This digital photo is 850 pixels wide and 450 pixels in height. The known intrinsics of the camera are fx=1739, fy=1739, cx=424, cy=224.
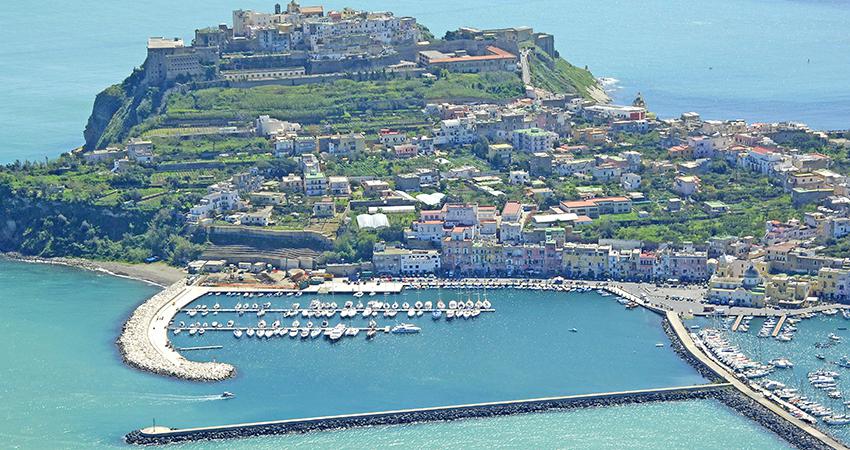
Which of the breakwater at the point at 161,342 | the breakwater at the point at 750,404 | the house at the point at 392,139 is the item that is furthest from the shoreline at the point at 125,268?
the breakwater at the point at 750,404

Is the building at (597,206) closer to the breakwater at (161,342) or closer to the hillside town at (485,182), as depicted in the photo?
the hillside town at (485,182)

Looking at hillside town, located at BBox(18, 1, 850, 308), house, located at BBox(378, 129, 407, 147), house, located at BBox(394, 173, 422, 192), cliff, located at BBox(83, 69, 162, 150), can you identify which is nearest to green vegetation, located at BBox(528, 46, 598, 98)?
hillside town, located at BBox(18, 1, 850, 308)

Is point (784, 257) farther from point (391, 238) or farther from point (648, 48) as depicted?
point (648, 48)

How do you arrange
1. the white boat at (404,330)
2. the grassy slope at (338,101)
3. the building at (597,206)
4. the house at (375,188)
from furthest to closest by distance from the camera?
1. the grassy slope at (338,101)
2. the house at (375,188)
3. the building at (597,206)
4. the white boat at (404,330)

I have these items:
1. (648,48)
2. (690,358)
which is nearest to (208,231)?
(690,358)

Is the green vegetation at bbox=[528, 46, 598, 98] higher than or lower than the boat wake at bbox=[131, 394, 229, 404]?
higher

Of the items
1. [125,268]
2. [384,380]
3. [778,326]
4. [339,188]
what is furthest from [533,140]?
[384,380]

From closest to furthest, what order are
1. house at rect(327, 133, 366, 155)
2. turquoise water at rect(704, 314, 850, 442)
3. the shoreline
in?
turquoise water at rect(704, 314, 850, 442) → the shoreline → house at rect(327, 133, 366, 155)

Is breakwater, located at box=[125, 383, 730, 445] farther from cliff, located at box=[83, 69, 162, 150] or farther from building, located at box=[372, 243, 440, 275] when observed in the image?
cliff, located at box=[83, 69, 162, 150]
